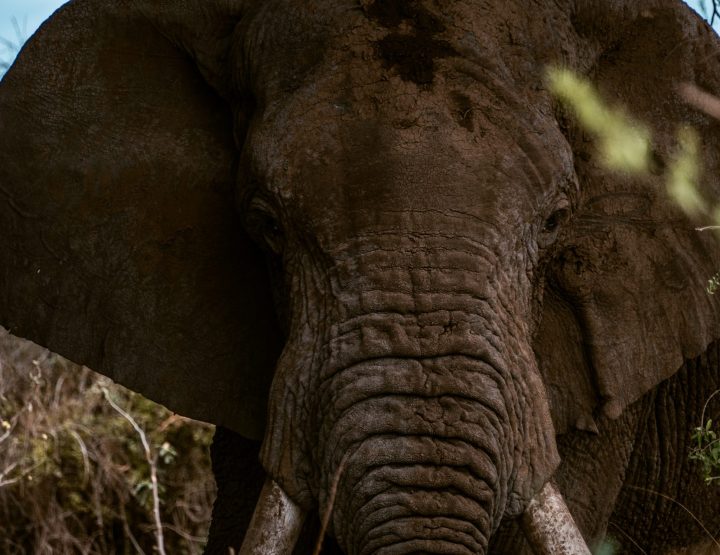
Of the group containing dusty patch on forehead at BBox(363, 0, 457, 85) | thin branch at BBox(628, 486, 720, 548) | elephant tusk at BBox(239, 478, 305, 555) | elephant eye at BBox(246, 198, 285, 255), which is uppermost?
dusty patch on forehead at BBox(363, 0, 457, 85)

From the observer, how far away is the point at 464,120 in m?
4.66

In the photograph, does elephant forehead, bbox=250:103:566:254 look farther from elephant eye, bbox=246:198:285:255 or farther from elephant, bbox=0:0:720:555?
elephant eye, bbox=246:198:285:255

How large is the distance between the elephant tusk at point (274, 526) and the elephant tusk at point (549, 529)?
0.60 metres

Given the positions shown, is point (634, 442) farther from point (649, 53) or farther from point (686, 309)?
point (649, 53)

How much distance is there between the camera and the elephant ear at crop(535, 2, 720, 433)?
17.0ft

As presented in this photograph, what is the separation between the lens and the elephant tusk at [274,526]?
4531mm

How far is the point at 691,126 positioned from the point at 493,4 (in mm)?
816

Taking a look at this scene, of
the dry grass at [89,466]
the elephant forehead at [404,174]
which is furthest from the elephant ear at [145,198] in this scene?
the dry grass at [89,466]

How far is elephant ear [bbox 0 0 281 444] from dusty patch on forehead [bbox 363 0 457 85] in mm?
670

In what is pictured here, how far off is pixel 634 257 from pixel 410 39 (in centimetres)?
103

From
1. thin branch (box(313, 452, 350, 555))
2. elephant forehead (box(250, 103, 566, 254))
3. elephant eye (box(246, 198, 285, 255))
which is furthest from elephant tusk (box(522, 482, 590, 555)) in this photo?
elephant eye (box(246, 198, 285, 255))

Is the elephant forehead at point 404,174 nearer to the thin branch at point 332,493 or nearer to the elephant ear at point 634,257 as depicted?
the elephant ear at point 634,257

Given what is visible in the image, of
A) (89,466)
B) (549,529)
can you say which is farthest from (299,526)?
(89,466)

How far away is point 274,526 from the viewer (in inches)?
180
